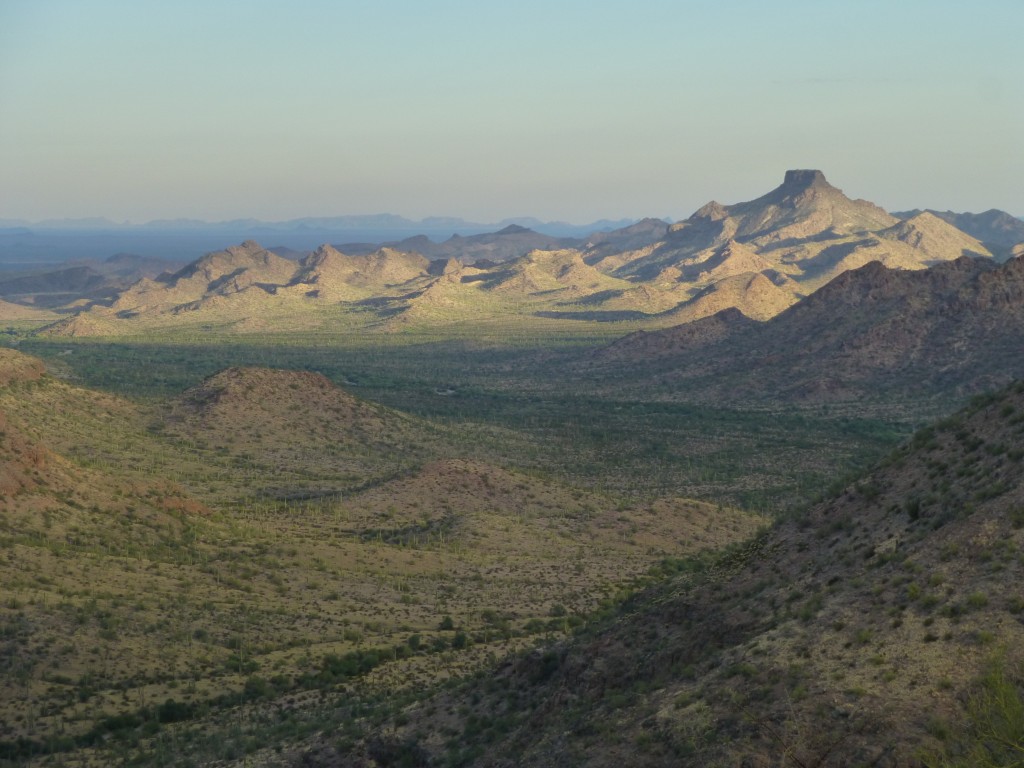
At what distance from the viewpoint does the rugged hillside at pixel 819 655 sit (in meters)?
26.4

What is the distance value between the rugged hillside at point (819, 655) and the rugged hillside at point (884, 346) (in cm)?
11530

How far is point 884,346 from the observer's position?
168500 mm

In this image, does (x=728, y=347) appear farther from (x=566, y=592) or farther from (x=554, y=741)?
(x=554, y=741)

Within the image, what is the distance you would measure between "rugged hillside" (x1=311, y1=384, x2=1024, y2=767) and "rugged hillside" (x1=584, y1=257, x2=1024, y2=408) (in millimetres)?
115299

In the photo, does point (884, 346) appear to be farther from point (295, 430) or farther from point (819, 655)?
point (819, 655)

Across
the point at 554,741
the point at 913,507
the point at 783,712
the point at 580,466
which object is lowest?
the point at 580,466

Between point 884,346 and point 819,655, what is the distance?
5768 inches

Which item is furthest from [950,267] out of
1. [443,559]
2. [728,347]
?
[443,559]

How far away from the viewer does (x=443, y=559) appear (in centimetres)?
7881

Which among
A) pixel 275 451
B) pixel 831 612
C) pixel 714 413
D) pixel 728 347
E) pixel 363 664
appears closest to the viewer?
pixel 831 612

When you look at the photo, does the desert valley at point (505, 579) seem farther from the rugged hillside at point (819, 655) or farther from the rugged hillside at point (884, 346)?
the rugged hillside at point (884, 346)

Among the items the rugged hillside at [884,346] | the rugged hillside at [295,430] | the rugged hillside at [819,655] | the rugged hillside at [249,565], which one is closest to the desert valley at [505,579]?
the rugged hillside at [819,655]

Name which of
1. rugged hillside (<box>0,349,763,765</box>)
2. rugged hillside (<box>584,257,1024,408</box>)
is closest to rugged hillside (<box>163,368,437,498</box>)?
rugged hillside (<box>0,349,763,765</box>)

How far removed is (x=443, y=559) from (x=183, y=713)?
29781 mm
